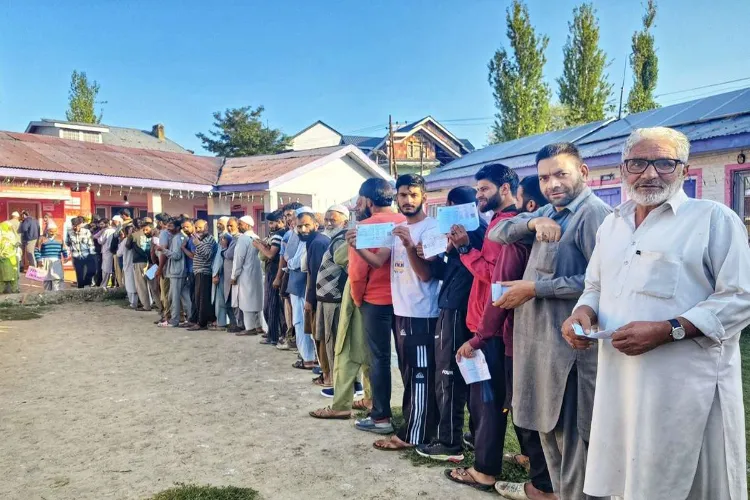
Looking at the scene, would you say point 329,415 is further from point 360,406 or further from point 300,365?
point 300,365

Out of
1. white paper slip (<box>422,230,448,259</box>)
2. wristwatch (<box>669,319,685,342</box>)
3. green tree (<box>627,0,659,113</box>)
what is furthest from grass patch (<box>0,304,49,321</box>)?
green tree (<box>627,0,659,113</box>)

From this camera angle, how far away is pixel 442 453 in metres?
3.85

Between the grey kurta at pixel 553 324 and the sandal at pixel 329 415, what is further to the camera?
the sandal at pixel 329 415

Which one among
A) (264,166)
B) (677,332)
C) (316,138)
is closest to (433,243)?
(677,332)

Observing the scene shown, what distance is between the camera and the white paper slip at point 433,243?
354 centimetres

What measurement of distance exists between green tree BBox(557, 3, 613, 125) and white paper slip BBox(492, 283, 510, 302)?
89.0ft

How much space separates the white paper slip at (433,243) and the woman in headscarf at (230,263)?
5585 millimetres

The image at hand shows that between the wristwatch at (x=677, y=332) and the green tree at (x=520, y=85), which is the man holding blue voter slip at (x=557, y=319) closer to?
the wristwatch at (x=677, y=332)

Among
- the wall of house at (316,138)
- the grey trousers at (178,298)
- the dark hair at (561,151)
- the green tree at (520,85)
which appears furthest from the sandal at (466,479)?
the wall of house at (316,138)

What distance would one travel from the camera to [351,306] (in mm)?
4758

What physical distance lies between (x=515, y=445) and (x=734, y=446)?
2.25 m

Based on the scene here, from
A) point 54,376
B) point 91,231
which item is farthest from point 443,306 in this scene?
point 91,231

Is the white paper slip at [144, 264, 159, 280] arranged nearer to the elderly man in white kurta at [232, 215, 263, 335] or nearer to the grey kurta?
the elderly man in white kurta at [232, 215, 263, 335]

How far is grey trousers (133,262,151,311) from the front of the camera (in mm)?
11422
